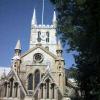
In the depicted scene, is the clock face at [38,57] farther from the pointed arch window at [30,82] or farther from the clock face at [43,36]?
the clock face at [43,36]

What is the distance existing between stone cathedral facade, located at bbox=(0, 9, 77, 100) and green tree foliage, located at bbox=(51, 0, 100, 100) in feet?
51.1

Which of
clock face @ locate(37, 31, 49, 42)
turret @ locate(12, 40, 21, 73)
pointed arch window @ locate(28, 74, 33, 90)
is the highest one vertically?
clock face @ locate(37, 31, 49, 42)

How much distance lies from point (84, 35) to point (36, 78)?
24820 mm


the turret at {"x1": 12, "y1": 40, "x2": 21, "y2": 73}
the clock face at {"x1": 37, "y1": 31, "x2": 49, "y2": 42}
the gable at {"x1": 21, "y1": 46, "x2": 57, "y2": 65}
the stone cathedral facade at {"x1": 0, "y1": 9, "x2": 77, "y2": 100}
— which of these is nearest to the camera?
the stone cathedral facade at {"x1": 0, "y1": 9, "x2": 77, "y2": 100}

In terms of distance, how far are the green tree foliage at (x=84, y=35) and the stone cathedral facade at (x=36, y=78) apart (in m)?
15.6

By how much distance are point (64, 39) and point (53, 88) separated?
1799 cm

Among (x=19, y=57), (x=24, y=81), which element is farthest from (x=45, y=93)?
(x=19, y=57)

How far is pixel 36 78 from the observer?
146ft

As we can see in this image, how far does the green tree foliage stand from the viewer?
17.9 metres

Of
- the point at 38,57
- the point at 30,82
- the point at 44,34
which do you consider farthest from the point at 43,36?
the point at 30,82

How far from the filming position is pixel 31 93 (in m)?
42.5

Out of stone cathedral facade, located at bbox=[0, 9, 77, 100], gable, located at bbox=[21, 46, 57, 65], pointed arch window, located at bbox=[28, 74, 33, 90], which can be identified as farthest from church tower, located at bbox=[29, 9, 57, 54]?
pointed arch window, located at bbox=[28, 74, 33, 90]

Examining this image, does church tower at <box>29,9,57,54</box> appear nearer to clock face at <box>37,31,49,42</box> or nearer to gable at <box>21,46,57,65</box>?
clock face at <box>37,31,49,42</box>

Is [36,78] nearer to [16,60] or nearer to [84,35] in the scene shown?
[16,60]
